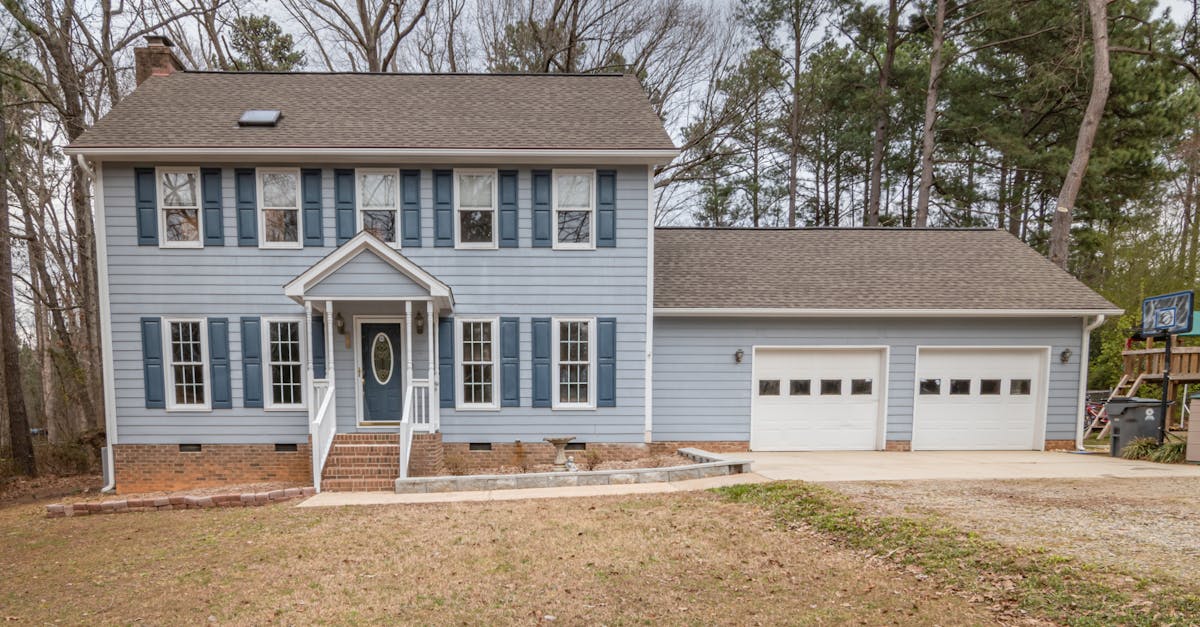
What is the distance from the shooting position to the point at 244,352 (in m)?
9.29

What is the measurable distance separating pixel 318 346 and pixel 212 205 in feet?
8.98

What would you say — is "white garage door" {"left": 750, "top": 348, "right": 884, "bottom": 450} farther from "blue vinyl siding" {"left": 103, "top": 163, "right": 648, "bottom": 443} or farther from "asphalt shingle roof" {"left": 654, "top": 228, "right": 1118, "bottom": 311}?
"blue vinyl siding" {"left": 103, "top": 163, "right": 648, "bottom": 443}

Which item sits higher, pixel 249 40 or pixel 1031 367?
pixel 249 40

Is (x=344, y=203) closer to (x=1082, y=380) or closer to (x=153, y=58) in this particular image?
(x=153, y=58)

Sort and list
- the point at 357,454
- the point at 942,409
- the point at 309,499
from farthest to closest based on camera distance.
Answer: the point at 942,409 → the point at 357,454 → the point at 309,499

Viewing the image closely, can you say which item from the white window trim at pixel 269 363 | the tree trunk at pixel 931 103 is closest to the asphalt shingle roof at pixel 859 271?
the tree trunk at pixel 931 103

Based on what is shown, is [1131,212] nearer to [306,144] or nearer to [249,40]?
[306,144]

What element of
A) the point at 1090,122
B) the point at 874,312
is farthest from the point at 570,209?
the point at 1090,122

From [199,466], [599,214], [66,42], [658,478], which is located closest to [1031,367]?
[658,478]

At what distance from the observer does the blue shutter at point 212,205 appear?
916 cm

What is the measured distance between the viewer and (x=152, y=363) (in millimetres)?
9227

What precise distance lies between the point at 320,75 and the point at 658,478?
10335 mm

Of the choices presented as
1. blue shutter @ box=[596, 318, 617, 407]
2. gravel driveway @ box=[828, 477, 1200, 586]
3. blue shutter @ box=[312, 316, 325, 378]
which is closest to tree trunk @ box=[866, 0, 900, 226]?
gravel driveway @ box=[828, 477, 1200, 586]

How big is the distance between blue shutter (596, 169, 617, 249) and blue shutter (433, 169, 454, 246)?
2359mm
